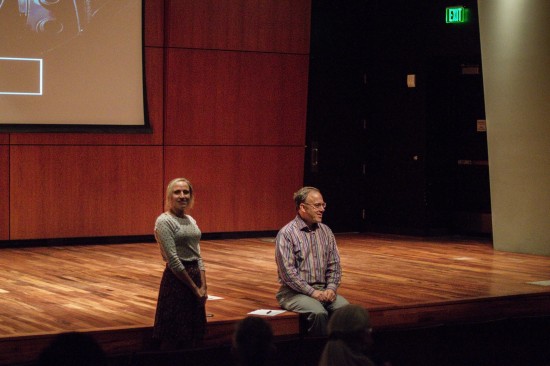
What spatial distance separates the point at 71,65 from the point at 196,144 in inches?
63.5

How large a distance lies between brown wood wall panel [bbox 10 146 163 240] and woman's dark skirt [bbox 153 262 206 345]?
4.85 m

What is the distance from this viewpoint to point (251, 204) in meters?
11.1

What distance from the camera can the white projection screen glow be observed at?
9672 millimetres

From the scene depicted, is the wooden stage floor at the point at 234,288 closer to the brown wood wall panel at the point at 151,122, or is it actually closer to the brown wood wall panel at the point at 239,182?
the brown wood wall panel at the point at 239,182

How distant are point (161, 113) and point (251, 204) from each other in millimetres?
1488

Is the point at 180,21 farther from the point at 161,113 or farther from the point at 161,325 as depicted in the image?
the point at 161,325

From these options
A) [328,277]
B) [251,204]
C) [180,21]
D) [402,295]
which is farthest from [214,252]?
[328,277]

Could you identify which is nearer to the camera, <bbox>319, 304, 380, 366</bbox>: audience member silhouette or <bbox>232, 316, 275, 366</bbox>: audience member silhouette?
<bbox>232, 316, 275, 366</bbox>: audience member silhouette

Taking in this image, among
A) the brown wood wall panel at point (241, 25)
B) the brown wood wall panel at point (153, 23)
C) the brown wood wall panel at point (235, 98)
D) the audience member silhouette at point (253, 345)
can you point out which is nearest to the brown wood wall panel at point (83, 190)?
the brown wood wall panel at point (235, 98)

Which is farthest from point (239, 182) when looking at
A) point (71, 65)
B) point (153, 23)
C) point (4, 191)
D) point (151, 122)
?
point (4, 191)

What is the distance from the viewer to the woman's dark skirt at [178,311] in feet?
17.7

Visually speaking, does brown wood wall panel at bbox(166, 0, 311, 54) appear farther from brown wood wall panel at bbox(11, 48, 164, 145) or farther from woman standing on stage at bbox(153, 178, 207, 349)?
woman standing on stage at bbox(153, 178, 207, 349)

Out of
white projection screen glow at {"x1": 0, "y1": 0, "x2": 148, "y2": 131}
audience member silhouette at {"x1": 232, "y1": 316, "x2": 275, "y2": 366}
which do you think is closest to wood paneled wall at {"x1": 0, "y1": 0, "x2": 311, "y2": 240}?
white projection screen glow at {"x1": 0, "y1": 0, "x2": 148, "y2": 131}

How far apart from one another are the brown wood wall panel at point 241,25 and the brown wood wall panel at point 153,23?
8cm
